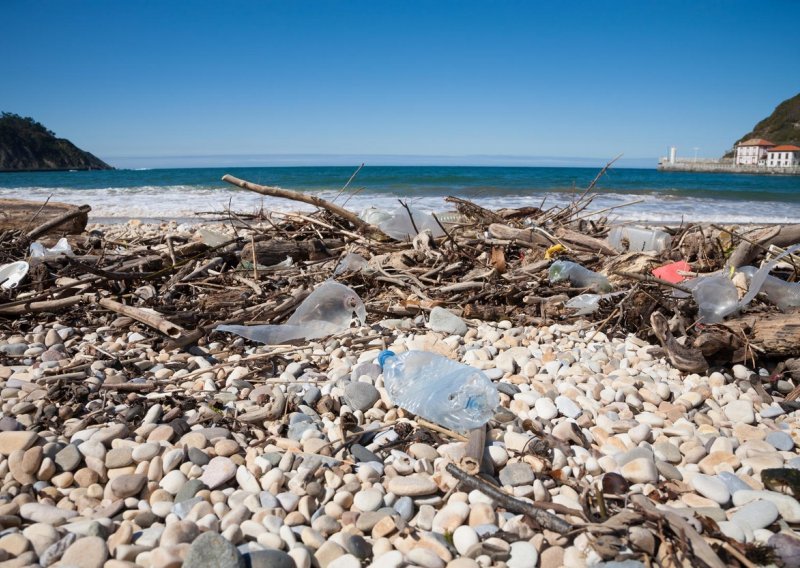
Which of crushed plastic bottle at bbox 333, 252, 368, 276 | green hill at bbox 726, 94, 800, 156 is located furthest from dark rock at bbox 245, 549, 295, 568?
green hill at bbox 726, 94, 800, 156

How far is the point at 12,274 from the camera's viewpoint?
3.15 metres

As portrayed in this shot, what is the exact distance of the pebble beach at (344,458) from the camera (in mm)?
1265

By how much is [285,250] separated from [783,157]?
2435 inches

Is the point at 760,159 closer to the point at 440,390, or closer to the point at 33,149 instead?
the point at 440,390

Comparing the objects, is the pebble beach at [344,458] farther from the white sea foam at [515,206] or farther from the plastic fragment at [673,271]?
the white sea foam at [515,206]

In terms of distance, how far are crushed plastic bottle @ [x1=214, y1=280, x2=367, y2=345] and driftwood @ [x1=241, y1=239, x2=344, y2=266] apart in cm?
103

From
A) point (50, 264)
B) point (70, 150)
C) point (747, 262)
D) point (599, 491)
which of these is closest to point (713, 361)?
point (747, 262)

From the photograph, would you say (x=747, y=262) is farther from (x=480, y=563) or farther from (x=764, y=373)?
(x=480, y=563)

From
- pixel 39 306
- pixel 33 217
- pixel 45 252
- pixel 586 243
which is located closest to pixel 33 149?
pixel 33 217

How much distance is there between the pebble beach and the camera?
126 centimetres

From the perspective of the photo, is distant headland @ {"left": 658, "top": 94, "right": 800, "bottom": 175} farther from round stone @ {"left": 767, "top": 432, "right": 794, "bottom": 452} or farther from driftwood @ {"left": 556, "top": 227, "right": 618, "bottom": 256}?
round stone @ {"left": 767, "top": 432, "right": 794, "bottom": 452}

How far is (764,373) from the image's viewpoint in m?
2.19

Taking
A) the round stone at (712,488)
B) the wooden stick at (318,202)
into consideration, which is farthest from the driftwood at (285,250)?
the round stone at (712,488)

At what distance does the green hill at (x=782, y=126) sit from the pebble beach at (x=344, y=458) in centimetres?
7765
